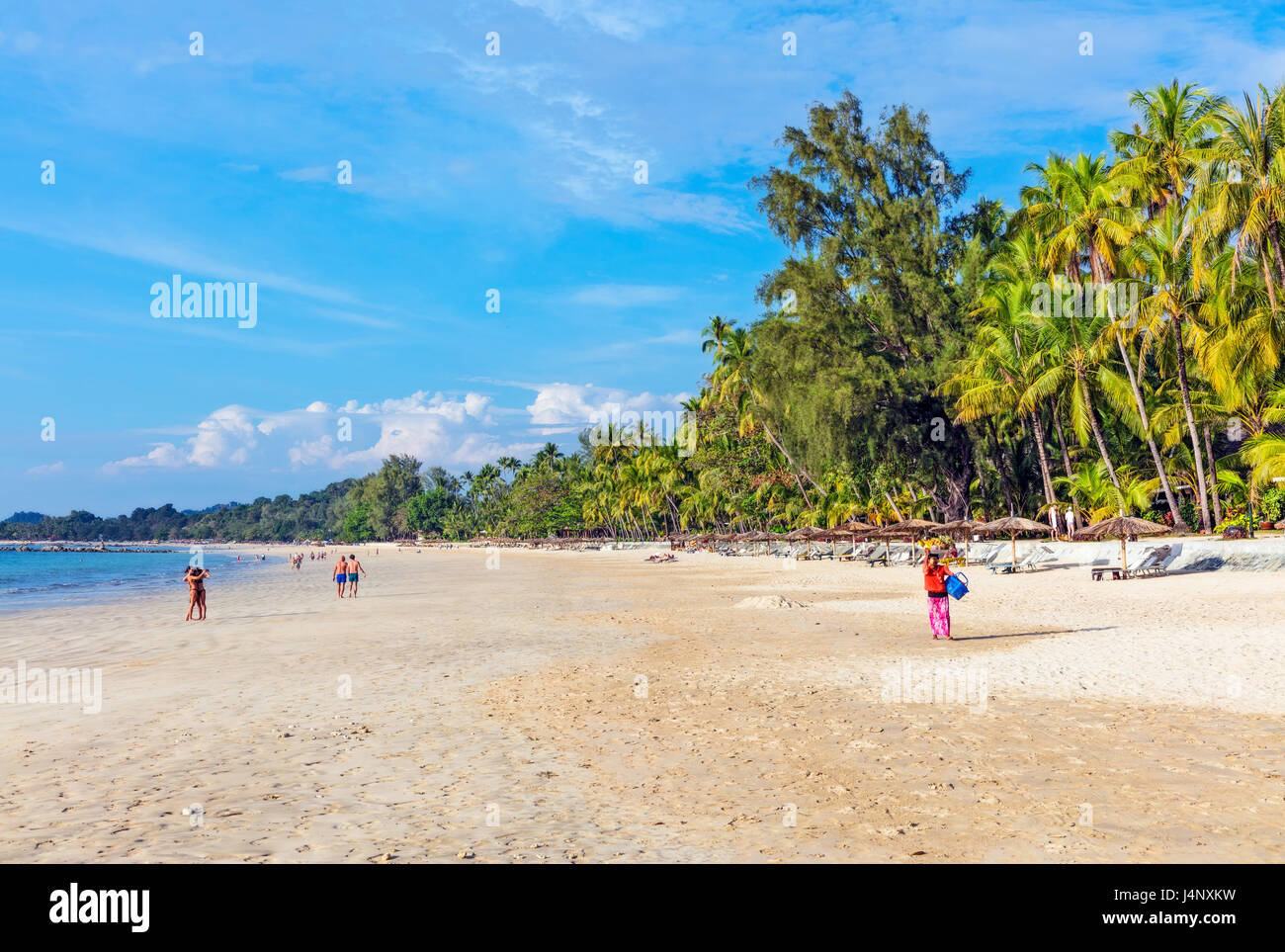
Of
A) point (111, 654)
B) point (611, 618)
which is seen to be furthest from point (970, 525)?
point (111, 654)

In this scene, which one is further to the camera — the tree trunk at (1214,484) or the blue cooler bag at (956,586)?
the tree trunk at (1214,484)

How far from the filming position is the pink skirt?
49.5 feet

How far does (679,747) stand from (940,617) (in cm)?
880

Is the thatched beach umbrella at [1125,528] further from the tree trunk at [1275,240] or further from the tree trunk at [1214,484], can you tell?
the tree trunk at [1275,240]

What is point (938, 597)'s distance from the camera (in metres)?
15.1

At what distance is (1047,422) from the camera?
45344 mm

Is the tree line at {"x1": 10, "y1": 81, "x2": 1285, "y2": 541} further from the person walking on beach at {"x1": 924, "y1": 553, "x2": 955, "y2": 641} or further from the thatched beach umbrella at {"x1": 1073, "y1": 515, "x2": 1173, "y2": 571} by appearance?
the person walking on beach at {"x1": 924, "y1": 553, "x2": 955, "y2": 641}

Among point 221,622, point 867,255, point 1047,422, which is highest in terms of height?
point 867,255

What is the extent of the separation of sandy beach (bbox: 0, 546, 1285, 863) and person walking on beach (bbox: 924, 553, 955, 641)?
0.34m

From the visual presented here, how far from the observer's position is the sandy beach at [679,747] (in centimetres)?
547

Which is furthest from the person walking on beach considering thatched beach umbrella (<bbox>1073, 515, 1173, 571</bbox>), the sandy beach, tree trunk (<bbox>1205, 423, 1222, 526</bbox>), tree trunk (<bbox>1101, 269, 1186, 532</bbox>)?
tree trunk (<bbox>1205, 423, 1222, 526</bbox>)

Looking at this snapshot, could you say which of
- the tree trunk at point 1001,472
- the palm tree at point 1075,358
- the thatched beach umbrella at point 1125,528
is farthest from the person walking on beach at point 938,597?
the tree trunk at point 1001,472
